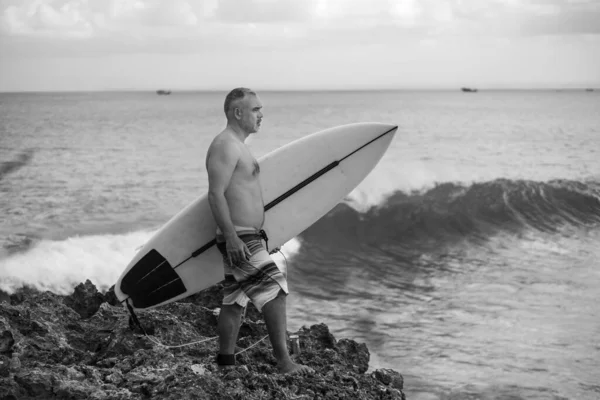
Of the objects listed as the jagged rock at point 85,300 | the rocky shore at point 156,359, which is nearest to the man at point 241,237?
the rocky shore at point 156,359

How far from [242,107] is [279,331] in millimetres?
Result: 1172

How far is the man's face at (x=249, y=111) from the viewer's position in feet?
11.2

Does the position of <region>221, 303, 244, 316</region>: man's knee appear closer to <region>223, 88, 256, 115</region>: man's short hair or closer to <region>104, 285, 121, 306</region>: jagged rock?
<region>223, 88, 256, 115</region>: man's short hair

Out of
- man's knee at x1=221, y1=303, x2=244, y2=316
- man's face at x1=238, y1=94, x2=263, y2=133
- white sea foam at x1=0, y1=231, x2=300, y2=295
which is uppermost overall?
man's face at x1=238, y1=94, x2=263, y2=133

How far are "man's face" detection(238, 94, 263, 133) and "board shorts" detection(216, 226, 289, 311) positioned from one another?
0.54m

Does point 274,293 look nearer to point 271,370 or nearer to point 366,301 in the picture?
point 271,370

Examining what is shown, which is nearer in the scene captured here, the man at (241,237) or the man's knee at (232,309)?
the man at (241,237)

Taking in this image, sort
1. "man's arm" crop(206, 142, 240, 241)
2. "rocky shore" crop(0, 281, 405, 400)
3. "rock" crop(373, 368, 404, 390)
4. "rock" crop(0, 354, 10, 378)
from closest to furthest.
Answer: "rocky shore" crop(0, 281, 405, 400) → "rock" crop(0, 354, 10, 378) → "man's arm" crop(206, 142, 240, 241) → "rock" crop(373, 368, 404, 390)

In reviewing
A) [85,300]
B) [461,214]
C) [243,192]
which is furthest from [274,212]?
[461,214]

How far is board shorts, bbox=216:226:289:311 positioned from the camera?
334 cm

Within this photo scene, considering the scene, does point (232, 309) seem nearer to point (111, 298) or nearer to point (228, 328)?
point (228, 328)

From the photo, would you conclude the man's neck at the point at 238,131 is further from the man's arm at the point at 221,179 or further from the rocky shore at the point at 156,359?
the rocky shore at the point at 156,359

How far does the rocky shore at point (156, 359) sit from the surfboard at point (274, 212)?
208 millimetres

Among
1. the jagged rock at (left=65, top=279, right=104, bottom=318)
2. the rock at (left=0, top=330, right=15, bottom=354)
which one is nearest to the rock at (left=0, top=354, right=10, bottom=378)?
the rock at (left=0, top=330, right=15, bottom=354)
